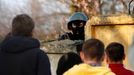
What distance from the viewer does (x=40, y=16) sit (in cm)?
2789

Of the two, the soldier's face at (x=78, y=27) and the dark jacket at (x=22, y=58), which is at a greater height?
the dark jacket at (x=22, y=58)

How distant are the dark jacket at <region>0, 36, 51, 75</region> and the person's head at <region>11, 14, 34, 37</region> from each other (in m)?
0.05

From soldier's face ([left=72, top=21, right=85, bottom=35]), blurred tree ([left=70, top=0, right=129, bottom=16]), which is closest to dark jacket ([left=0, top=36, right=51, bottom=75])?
soldier's face ([left=72, top=21, right=85, bottom=35])

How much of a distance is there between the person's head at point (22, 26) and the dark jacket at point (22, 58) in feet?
0.17

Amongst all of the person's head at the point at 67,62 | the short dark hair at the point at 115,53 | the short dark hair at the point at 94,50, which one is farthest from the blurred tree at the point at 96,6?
the short dark hair at the point at 94,50

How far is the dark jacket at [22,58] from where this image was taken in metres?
5.37

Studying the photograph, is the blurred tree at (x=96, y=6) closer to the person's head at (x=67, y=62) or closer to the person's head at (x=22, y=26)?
the person's head at (x=67, y=62)

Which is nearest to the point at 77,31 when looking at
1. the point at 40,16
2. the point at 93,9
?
the point at 93,9

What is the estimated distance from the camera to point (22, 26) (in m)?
5.43

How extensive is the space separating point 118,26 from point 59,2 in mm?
17729

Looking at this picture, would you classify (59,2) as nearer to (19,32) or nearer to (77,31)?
(77,31)

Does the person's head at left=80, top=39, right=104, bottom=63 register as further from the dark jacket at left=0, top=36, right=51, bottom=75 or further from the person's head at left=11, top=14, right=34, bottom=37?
the person's head at left=11, top=14, right=34, bottom=37

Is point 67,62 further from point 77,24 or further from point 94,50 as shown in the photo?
point 77,24

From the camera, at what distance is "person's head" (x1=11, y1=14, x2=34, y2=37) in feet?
17.8
